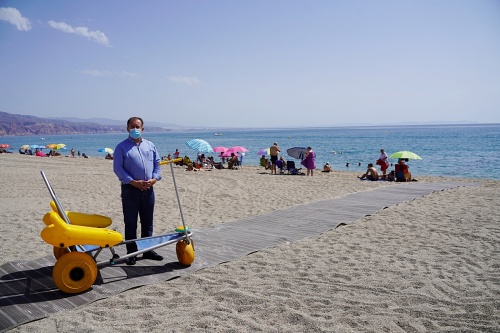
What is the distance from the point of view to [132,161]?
417 centimetres

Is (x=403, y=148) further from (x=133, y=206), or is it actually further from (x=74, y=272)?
(x=74, y=272)

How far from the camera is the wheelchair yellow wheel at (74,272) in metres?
3.53

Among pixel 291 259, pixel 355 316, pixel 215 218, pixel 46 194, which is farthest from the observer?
pixel 46 194

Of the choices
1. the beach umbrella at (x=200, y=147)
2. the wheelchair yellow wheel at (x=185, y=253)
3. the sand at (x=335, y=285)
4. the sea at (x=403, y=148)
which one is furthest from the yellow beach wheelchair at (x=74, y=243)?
the sea at (x=403, y=148)

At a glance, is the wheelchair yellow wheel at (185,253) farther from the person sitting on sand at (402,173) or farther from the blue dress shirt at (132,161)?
the person sitting on sand at (402,173)

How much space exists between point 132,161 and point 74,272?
4.31ft

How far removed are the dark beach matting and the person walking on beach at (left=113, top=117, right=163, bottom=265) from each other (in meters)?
0.48

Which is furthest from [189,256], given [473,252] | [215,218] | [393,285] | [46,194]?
[46,194]

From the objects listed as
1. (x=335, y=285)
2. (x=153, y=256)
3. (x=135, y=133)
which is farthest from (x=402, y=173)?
(x=135, y=133)

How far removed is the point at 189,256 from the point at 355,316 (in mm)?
2051

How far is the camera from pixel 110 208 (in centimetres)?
846

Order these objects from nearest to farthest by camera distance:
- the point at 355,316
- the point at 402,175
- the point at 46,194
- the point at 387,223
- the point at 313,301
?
the point at 355,316, the point at 313,301, the point at 387,223, the point at 46,194, the point at 402,175

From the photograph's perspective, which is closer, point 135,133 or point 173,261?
point 135,133

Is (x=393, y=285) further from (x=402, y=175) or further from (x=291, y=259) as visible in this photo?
(x=402, y=175)
